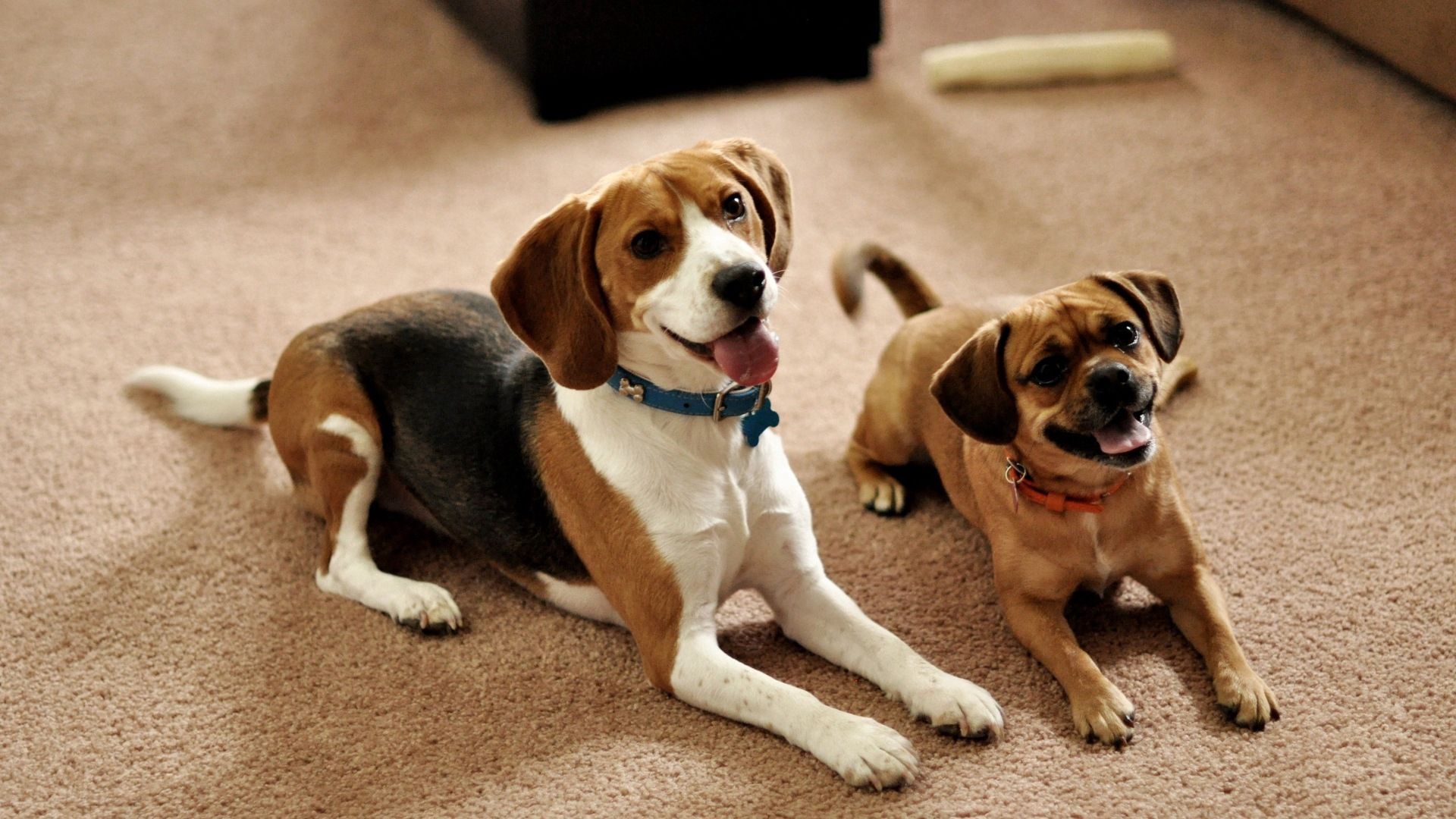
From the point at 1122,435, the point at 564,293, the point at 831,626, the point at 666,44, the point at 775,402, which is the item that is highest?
the point at 564,293

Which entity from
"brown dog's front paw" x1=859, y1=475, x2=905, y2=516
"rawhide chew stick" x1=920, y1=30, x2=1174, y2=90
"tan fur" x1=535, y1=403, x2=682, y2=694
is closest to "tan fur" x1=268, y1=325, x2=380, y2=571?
"tan fur" x1=535, y1=403, x2=682, y2=694

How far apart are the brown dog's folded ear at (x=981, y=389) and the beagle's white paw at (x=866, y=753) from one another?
0.52 metres

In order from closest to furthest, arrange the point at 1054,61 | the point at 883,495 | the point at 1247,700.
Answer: the point at 1247,700, the point at 883,495, the point at 1054,61

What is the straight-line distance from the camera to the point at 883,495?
287 centimetres

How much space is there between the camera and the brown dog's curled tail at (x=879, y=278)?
9.59ft

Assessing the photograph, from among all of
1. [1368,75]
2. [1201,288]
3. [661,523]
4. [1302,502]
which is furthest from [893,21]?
[661,523]

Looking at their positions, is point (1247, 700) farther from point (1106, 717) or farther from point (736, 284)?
point (736, 284)

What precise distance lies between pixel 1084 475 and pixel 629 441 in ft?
2.57

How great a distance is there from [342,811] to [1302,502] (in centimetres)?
191

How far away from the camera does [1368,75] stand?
4.42 meters

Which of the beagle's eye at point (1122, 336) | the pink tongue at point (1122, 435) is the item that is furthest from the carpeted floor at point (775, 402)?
the beagle's eye at point (1122, 336)

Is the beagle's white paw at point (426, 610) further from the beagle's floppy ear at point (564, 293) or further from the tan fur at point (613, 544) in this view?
the beagle's floppy ear at point (564, 293)

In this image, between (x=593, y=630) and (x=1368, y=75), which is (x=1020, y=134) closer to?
(x=1368, y=75)

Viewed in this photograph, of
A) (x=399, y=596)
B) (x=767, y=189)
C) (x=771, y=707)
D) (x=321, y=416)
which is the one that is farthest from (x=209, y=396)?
(x=771, y=707)
